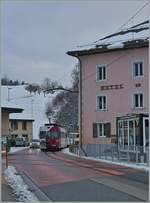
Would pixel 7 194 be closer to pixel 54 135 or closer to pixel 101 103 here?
pixel 101 103

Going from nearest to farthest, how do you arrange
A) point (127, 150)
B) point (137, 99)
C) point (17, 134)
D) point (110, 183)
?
point (110, 183) → point (127, 150) → point (137, 99) → point (17, 134)

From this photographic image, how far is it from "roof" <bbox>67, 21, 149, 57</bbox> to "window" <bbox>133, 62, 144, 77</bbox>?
151 centimetres

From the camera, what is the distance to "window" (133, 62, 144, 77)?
158ft

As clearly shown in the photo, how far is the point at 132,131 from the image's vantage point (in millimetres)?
36750

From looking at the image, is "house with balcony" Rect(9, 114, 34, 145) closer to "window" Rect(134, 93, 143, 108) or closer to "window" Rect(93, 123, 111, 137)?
"window" Rect(93, 123, 111, 137)

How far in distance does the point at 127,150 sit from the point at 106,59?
19.0 meters

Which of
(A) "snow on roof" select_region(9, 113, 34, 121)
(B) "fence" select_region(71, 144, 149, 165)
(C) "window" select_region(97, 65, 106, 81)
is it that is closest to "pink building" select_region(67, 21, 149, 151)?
(C) "window" select_region(97, 65, 106, 81)

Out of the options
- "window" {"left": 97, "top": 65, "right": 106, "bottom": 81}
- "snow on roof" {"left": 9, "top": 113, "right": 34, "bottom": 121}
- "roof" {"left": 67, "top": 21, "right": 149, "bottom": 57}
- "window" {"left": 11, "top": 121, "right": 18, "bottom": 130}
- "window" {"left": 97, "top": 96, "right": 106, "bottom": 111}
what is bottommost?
"window" {"left": 11, "top": 121, "right": 18, "bottom": 130}

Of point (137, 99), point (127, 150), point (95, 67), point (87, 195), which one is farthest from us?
point (95, 67)

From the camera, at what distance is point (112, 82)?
50.2 metres

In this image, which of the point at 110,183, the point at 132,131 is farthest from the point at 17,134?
the point at 110,183

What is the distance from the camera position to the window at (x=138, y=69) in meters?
48.0

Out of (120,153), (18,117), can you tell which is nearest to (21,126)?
(18,117)

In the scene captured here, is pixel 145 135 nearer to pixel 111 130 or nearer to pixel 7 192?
pixel 111 130
